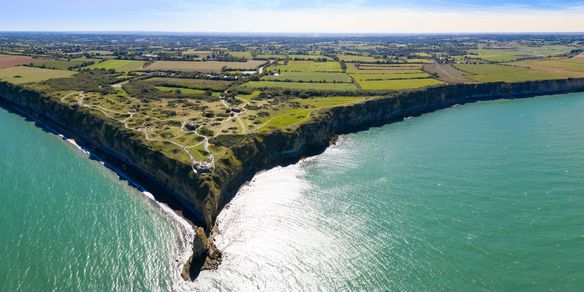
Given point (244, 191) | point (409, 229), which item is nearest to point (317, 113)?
point (244, 191)

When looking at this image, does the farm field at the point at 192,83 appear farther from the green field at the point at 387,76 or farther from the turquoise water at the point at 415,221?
the turquoise water at the point at 415,221

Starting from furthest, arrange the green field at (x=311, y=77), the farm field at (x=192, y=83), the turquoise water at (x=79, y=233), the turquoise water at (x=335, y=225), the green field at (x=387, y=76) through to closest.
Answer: the green field at (x=387, y=76) → the green field at (x=311, y=77) → the farm field at (x=192, y=83) → the turquoise water at (x=79, y=233) → the turquoise water at (x=335, y=225)

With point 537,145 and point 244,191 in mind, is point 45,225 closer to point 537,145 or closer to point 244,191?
point 244,191

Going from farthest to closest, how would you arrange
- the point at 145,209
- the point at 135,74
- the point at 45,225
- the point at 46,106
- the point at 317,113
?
the point at 135,74, the point at 46,106, the point at 317,113, the point at 145,209, the point at 45,225

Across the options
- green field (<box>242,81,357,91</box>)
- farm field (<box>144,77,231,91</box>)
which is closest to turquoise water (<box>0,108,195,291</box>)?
farm field (<box>144,77,231,91</box>)

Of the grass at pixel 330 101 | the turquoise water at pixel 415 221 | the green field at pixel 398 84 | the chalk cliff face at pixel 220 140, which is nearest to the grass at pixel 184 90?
the chalk cliff face at pixel 220 140

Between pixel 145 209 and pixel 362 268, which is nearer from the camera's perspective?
pixel 362 268
